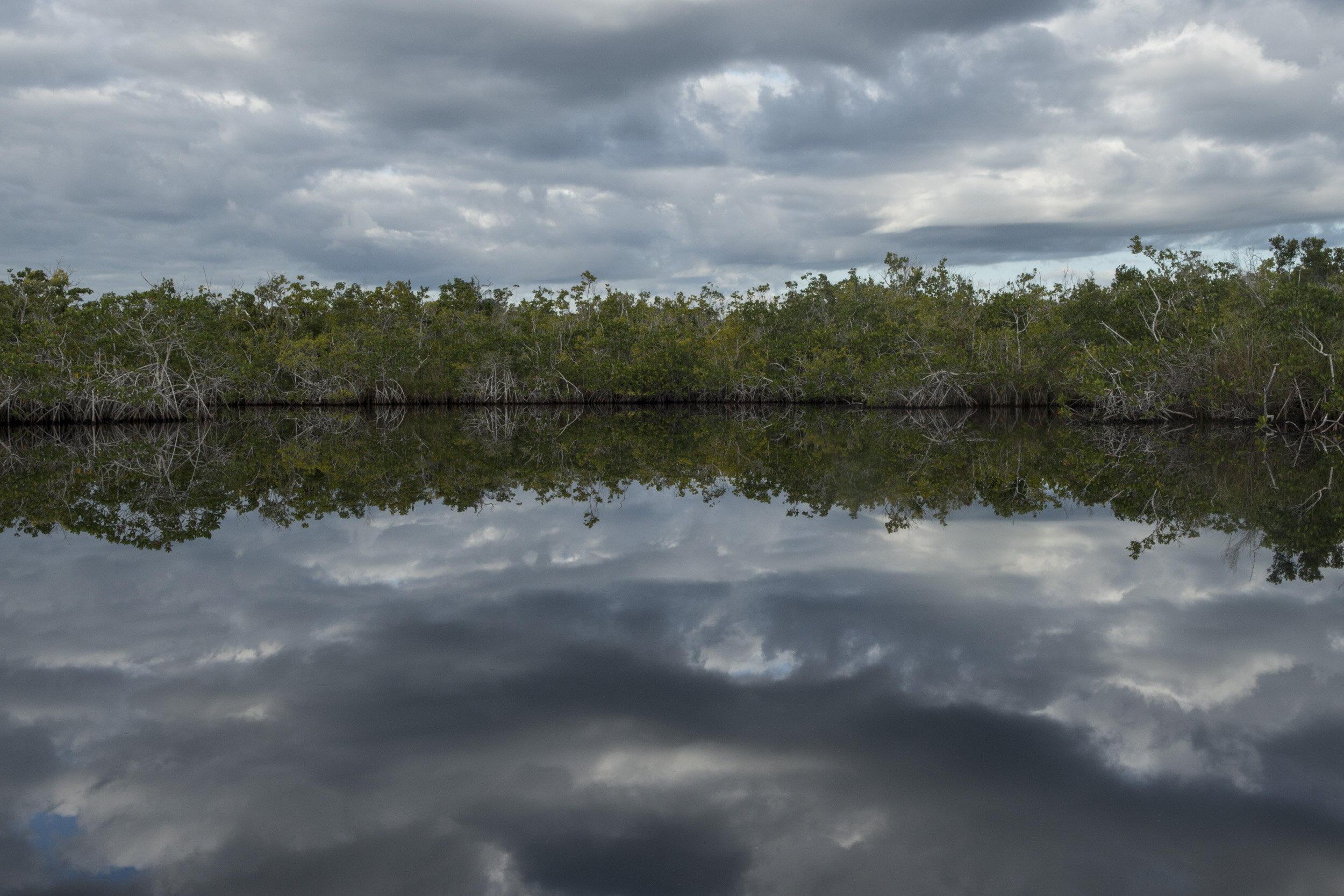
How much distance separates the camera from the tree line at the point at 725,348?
22.1 meters

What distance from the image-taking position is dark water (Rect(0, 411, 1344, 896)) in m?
2.97

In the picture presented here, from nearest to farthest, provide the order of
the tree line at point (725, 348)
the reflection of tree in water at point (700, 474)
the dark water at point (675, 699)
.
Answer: the dark water at point (675, 699) → the reflection of tree in water at point (700, 474) → the tree line at point (725, 348)

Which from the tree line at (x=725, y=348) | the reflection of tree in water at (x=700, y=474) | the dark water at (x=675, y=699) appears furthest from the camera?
the tree line at (x=725, y=348)

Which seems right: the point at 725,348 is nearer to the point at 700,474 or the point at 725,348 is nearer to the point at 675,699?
the point at 700,474

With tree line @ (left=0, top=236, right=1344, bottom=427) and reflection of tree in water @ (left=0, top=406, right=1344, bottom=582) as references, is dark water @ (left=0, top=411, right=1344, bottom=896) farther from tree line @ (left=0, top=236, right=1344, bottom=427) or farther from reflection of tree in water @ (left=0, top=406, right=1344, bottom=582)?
tree line @ (left=0, top=236, right=1344, bottom=427)

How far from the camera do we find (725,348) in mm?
37781

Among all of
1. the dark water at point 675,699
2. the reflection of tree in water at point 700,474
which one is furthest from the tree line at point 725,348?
the dark water at point 675,699

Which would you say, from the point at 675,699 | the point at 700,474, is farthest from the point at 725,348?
the point at 675,699

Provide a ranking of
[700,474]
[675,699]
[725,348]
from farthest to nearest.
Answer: [725,348], [700,474], [675,699]

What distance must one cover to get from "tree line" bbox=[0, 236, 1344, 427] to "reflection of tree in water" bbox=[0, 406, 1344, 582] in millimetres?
1576

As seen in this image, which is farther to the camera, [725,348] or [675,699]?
[725,348]

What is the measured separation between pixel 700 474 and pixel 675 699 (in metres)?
9.37

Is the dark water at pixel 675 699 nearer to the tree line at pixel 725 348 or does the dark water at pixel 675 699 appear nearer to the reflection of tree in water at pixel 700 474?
the reflection of tree in water at pixel 700 474

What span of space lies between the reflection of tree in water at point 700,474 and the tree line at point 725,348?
5.17 ft
